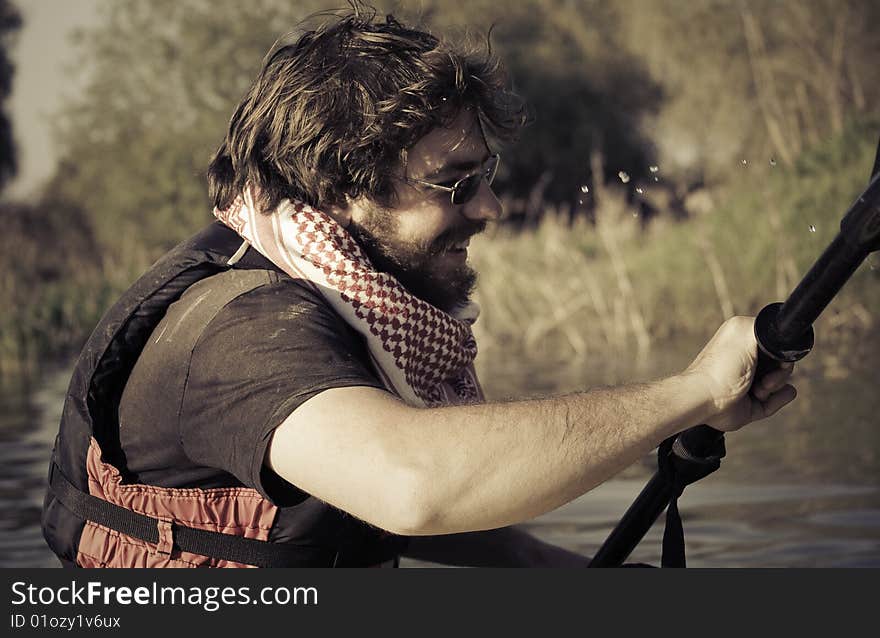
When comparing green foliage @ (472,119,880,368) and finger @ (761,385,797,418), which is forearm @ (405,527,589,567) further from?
green foliage @ (472,119,880,368)

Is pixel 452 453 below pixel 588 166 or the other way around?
the other way around

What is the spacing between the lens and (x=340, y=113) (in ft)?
9.48

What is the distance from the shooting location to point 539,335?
11.0 m

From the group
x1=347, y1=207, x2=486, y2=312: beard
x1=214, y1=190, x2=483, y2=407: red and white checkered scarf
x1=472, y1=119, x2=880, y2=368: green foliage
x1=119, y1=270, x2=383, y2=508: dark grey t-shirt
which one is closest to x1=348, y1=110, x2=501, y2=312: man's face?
x1=347, y1=207, x2=486, y2=312: beard

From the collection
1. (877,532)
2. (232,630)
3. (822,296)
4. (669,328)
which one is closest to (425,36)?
(822,296)

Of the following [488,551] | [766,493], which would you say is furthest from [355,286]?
[766,493]

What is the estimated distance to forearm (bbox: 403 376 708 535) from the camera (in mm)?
2189

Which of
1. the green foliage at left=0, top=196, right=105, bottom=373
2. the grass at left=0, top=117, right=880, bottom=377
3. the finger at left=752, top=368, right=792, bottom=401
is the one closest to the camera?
the finger at left=752, top=368, right=792, bottom=401

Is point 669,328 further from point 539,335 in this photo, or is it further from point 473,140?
point 473,140

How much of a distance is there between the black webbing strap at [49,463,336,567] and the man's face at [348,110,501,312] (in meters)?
0.67

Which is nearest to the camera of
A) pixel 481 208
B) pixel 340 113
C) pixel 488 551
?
pixel 340 113

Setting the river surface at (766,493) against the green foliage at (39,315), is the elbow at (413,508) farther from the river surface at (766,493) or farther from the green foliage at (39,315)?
the green foliage at (39,315)

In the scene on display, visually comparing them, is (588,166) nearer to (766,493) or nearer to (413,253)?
(766,493)

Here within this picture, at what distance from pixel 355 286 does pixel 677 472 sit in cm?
81
